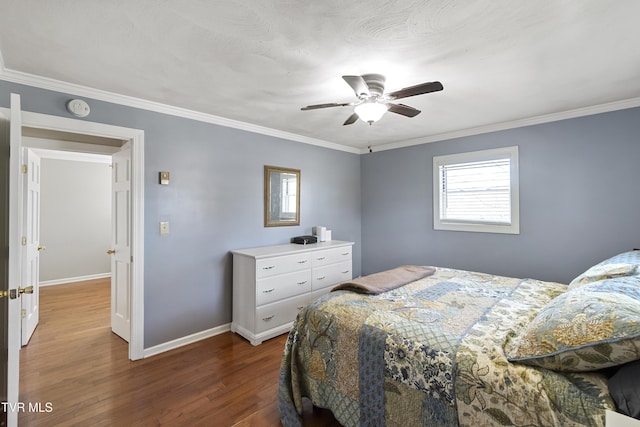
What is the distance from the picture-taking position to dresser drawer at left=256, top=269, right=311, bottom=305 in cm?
305

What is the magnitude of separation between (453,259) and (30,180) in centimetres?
515

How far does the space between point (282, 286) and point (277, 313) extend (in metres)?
0.29

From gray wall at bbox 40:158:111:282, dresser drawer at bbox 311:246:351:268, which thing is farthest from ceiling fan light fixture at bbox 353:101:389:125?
gray wall at bbox 40:158:111:282

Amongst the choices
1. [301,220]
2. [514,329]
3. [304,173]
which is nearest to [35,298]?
[301,220]

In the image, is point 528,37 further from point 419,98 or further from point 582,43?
point 419,98

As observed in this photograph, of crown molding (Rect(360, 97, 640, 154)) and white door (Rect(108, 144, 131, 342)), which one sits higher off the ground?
crown molding (Rect(360, 97, 640, 154))

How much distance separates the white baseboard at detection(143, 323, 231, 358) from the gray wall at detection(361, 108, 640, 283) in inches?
109

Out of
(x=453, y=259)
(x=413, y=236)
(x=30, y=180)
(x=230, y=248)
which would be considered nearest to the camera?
(x=30, y=180)

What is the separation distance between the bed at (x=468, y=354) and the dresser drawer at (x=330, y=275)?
1306 millimetres

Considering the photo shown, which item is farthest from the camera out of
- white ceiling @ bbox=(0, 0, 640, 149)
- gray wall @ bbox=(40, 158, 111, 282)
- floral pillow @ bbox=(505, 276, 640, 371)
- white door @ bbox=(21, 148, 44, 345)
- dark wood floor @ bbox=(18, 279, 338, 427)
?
gray wall @ bbox=(40, 158, 111, 282)

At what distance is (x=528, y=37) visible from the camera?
1.75 metres

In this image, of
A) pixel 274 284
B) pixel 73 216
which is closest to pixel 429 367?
pixel 274 284

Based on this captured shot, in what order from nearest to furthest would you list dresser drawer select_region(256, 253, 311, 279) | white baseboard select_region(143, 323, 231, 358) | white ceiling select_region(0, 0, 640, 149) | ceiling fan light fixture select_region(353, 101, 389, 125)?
white ceiling select_region(0, 0, 640, 149)
ceiling fan light fixture select_region(353, 101, 389, 125)
white baseboard select_region(143, 323, 231, 358)
dresser drawer select_region(256, 253, 311, 279)

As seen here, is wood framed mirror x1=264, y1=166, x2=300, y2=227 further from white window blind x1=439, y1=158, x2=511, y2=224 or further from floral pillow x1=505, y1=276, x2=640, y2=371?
floral pillow x1=505, y1=276, x2=640, y2=371
